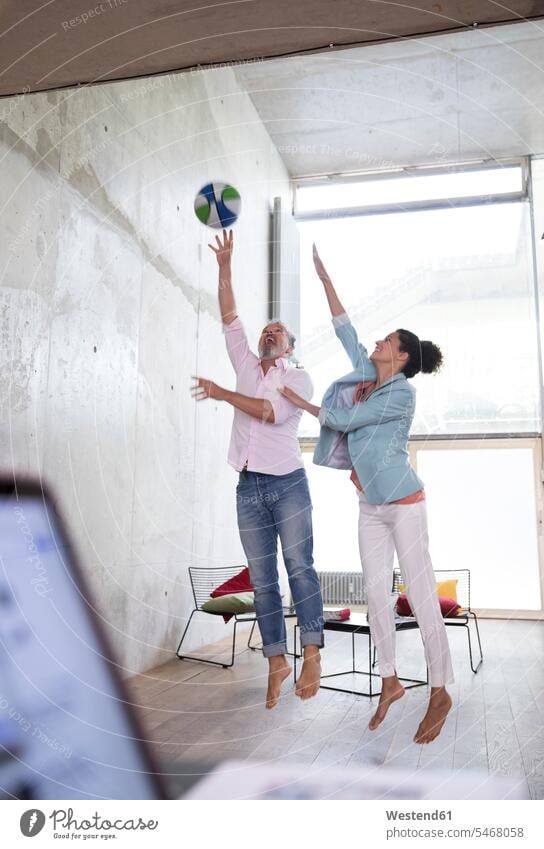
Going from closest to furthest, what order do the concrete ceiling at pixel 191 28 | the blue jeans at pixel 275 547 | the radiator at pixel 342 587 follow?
the concrete ceiling at pixel 191 28 < the blue jeans at pixel 275 547 < the radiator at pixel 342 587

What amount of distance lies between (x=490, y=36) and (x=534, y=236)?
1914mm

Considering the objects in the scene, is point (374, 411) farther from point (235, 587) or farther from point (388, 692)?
point (235, 587)

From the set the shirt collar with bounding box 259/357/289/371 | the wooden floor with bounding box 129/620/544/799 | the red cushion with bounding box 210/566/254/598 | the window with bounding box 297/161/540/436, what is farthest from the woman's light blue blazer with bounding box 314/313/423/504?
the window with bounding box 297/161/540/436

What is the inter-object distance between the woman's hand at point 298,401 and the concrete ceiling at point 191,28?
3.79ft

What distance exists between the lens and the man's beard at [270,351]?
2.83 m

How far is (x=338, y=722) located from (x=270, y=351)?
5.45 feet

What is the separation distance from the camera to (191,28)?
2379 mm

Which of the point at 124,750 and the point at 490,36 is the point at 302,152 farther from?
the point at 124,750
